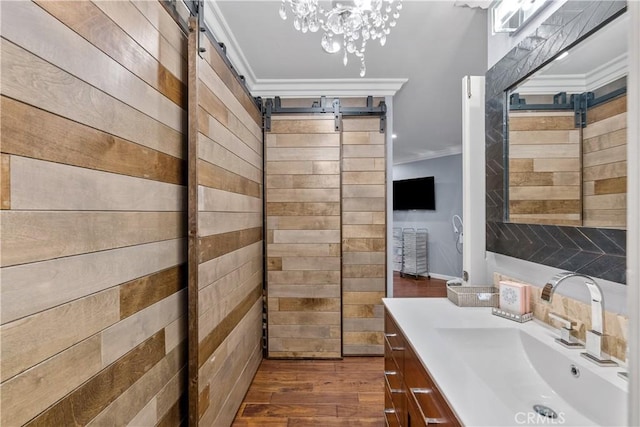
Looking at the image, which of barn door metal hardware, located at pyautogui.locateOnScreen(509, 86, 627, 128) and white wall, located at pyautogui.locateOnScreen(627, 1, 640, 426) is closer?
white wall, located at pyautogui.locateOnScreen(627, 1, 640, 426)

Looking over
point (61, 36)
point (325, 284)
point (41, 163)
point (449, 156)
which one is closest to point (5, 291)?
point (41, 163)

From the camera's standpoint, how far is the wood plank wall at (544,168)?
112 centimetres

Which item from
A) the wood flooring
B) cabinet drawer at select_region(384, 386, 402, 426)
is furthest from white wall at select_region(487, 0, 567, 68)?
the wood flooring

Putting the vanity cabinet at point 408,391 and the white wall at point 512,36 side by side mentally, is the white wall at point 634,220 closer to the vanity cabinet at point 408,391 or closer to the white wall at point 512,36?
the vanity cabinet at point 408,391

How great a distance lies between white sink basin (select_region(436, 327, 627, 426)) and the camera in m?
0.84

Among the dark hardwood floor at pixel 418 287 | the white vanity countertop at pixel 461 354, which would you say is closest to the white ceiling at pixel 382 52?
the white vanity countertop at pixel 461 354

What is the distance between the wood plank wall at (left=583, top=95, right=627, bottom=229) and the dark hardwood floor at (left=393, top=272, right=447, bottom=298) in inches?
161

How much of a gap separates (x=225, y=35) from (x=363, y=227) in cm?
191

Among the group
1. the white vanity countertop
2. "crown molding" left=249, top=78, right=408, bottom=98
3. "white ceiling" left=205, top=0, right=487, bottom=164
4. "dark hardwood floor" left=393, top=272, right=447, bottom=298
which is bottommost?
"dark hardwood floor" left=393, top=272, right=447, bottom=298

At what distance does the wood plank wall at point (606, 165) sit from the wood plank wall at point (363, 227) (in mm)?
1800

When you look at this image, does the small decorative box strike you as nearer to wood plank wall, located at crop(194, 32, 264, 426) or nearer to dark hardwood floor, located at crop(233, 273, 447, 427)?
dark hardwood floor, located at crop(233, 273, 447, 427)

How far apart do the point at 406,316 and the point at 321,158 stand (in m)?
1.76

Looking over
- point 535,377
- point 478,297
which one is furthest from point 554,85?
point 535,377

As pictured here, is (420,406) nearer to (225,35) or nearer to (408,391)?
(408,391)
